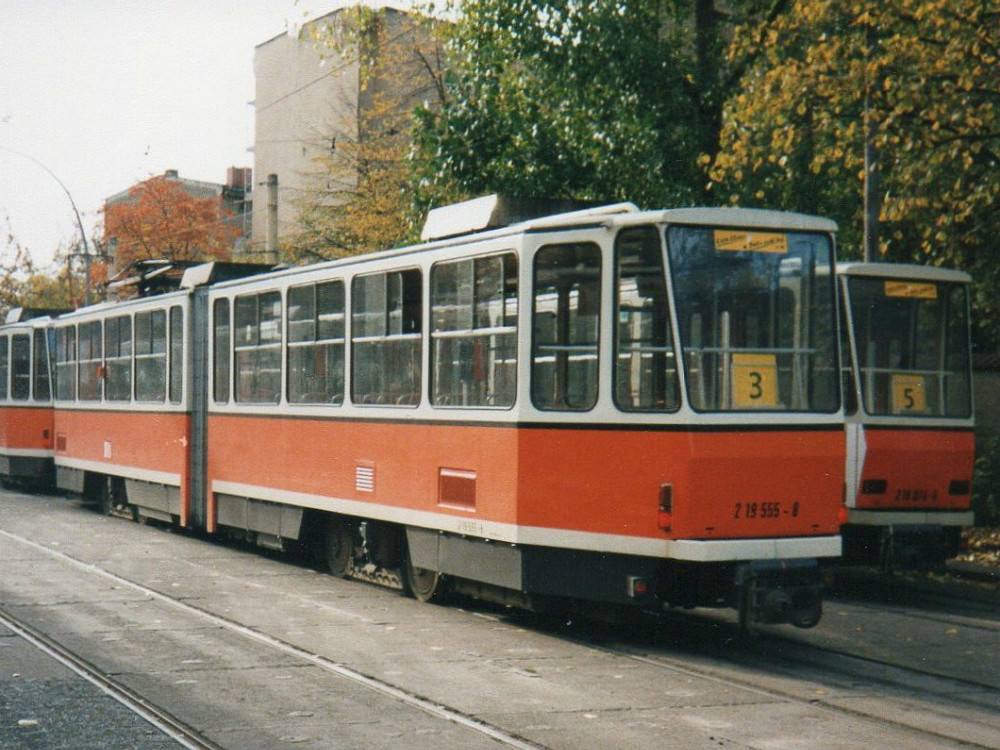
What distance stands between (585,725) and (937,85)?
9.08 m

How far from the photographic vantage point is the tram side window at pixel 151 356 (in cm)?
1881

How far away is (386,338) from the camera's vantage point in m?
12.7

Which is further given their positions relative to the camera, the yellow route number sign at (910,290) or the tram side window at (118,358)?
the tram side window at (118,358)

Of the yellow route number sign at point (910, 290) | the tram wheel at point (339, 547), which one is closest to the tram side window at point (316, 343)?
the tram wheel at point (339, 547)

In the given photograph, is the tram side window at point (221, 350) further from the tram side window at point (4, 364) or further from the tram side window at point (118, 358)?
the tram side window at point (4, 364)

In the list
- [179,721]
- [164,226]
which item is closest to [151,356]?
[179,721]

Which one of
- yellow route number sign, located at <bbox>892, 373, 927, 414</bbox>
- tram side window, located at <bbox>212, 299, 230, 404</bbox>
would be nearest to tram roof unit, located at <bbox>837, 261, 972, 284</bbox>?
yellow route number sign, located at <bbox>892, 373, 927, 414</bbox>

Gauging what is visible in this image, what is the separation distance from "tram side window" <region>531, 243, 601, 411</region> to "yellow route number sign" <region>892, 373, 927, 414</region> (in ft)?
15.6

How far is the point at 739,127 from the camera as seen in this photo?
53.8 feet

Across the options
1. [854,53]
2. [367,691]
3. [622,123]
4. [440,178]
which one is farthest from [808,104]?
[367,691]

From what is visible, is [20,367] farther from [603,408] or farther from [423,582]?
[603,408]

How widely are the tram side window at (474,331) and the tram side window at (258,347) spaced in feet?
12.2

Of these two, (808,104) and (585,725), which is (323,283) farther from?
(585,725)

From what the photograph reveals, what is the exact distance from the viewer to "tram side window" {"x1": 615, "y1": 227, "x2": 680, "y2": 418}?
32.5 ft
